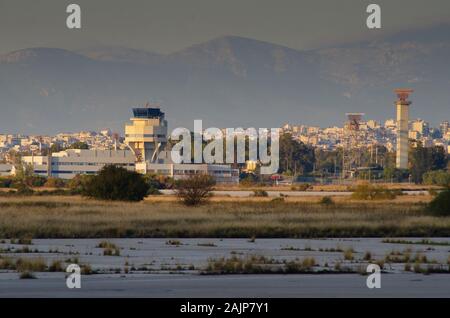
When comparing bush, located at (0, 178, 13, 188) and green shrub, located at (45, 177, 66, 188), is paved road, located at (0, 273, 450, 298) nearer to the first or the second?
green shrub, located at (45, 177, 66, 188)

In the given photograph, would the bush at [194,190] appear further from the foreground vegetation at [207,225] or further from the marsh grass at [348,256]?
the marsh grass at [348,256]

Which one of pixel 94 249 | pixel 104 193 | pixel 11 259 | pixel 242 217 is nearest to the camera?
pixel 11 259

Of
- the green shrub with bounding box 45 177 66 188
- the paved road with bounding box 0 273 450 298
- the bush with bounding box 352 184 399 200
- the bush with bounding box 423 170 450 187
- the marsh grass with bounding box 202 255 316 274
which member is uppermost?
the bush with bounding box 423 170 450 187

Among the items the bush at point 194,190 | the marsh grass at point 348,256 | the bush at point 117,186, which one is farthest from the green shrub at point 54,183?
the marsh grass at point 348,256

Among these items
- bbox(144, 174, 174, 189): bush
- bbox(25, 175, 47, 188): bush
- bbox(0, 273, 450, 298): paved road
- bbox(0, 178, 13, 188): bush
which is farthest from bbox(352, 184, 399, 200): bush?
bbox(0, 273, 450, 298): paved road

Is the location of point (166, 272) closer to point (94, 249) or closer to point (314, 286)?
point (314, 286)
